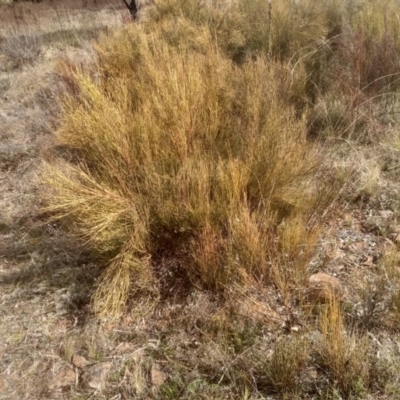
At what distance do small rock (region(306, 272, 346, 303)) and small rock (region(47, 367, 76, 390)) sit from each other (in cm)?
124

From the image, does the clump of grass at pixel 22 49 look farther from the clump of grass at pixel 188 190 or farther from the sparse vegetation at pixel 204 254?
the clump of grass at pixel 188 190

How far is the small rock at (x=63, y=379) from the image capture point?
6.18ft

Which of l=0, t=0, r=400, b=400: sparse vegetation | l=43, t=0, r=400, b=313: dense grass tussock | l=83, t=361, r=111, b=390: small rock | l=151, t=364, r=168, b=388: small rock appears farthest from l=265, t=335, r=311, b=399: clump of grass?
l=83, t=361, r=111, b=390: small rock

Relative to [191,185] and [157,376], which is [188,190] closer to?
[191,185]

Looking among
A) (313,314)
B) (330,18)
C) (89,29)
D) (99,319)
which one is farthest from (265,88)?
(89,29)

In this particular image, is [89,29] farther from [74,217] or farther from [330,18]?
[74,217]

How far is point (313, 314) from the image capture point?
198 centimetres

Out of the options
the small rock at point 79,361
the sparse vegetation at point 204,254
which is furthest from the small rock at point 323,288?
the small rock at point 79,361

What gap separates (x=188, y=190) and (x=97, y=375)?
40.6 inches

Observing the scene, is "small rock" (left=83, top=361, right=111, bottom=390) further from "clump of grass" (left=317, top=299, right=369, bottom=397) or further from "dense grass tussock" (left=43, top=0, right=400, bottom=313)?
"clump of grass" (left=317, top=299, right=369, bottom=397)

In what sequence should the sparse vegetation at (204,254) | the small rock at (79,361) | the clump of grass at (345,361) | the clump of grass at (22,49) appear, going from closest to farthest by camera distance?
1. the clump of grass at (345,361)
2. the sparse vegetation at (204,254)
3. the small rock at (79,361)
4. the clump of grass at (22,49)

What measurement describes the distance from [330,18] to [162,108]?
4.08 metres

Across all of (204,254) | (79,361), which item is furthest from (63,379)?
(204,254)

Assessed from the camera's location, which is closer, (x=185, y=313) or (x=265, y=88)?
(x=185, y=313)
